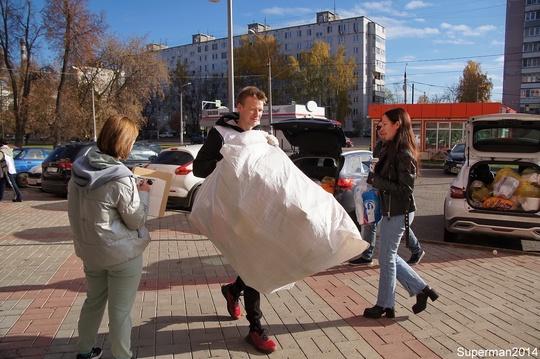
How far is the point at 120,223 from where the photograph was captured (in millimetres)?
2770

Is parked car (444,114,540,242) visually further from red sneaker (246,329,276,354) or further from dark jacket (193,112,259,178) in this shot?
dark jacket (193,112,259,178)

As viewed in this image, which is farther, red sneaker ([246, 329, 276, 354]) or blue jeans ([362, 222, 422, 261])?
blue jeans ([362, 222, 422, 261])

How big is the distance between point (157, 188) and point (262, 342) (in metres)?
1.39

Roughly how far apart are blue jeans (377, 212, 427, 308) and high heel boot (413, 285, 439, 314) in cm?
4

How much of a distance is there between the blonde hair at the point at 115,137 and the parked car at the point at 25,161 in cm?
1470

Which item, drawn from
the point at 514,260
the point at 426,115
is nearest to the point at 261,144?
the point at 514,260

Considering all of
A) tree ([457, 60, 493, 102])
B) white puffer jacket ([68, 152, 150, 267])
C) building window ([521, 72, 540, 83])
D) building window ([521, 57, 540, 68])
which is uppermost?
building window ([521, 57, 540, 68])

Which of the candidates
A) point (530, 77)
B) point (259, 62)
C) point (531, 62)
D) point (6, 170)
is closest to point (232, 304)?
point (6, 170)

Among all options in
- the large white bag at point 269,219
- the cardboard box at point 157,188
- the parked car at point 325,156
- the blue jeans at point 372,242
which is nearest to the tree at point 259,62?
the parked car at point 325,156

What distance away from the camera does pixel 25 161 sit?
15.8 m

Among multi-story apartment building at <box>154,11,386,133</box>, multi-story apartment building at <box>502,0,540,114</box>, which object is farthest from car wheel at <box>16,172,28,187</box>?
multi-story apartment building at <box>502,0,540,114</box>

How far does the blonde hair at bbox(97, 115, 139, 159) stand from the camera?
281 cm

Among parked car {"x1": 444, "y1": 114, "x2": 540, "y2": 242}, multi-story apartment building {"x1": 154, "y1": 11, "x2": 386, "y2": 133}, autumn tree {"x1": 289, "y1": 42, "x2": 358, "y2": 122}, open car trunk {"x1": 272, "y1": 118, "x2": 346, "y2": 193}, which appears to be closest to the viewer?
open car trunk {"x1": 272, "y1": 118, "x2": 346, "y2": 193}

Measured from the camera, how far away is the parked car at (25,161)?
15.3 m
